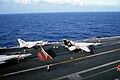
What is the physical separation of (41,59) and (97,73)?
45.3 ft

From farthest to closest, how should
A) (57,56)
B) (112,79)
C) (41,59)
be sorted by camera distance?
(57,56) < (41,59) < (112,79)

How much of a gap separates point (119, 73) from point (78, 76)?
26.7 feet

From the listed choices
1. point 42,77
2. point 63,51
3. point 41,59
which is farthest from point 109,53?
point 42,77

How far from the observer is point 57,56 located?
3819cm

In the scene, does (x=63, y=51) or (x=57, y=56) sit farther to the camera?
(x=63, y=51)

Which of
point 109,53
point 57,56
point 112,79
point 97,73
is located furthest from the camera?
point 109,53

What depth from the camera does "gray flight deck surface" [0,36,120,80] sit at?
2653 cm

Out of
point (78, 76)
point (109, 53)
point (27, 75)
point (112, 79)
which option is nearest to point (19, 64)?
point (27, 75)

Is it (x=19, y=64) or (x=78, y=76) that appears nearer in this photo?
(x=78, y=76)

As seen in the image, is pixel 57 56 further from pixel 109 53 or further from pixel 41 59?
pixel 109 53

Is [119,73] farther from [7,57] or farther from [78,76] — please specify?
[7,57]

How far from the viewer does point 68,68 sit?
99.8ft

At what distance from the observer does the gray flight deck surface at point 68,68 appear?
2653 cm

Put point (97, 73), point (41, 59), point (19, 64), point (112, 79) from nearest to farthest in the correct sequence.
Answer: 1. point (112, 79)
2. point (97, 73)
3. point (19, 64)
4. point (41, 59)
